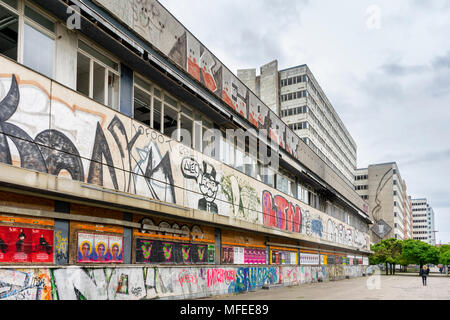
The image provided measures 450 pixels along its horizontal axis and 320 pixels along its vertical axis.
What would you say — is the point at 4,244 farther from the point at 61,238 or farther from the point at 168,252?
the point at 168,252

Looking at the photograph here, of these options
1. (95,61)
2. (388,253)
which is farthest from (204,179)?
(388,253)

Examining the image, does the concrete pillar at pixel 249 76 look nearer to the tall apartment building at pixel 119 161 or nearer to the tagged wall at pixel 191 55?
the tagged wall at pixel 191 55

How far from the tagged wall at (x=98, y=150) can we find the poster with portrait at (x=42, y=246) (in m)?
1.63

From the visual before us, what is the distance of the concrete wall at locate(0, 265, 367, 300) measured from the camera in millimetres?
9977

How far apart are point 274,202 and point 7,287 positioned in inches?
798

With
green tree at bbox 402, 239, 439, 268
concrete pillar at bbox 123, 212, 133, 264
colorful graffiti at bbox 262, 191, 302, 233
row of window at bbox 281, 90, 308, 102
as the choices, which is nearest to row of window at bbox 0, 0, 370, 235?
concrete pillar at bbox 123, 212, 133, 264

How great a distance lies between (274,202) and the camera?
92.2ft

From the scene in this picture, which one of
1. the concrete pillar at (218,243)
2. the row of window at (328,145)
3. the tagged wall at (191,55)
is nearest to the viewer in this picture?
the tagged wall at (191,55)

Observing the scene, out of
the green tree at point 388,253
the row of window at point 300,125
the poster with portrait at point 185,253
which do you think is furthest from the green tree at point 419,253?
the poster with portrait at point 185,253

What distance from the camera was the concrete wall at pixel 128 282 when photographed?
9.98m

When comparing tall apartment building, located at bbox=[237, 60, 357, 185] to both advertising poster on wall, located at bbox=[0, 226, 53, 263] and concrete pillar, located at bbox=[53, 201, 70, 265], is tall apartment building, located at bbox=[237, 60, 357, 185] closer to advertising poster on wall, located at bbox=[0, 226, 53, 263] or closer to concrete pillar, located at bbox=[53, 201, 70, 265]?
A: concrete pillar, located at bbox=[53, 201, 70, 265]

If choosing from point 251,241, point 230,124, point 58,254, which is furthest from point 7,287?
point 251,241

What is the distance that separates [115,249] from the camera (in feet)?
46.3
